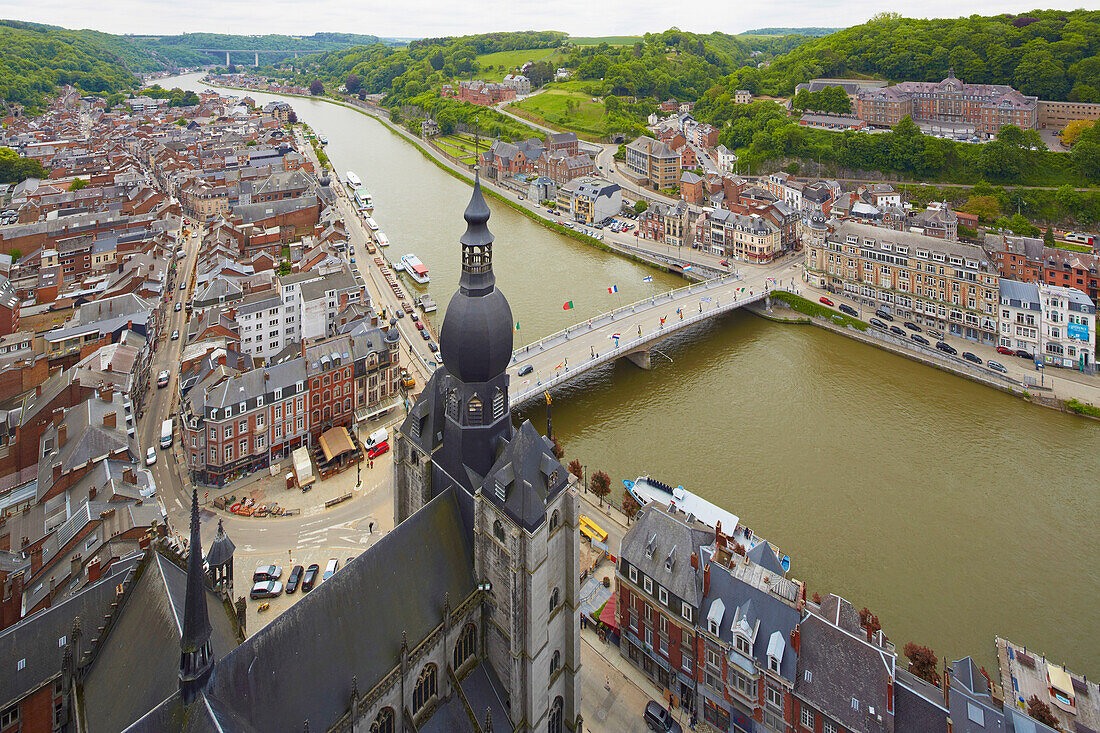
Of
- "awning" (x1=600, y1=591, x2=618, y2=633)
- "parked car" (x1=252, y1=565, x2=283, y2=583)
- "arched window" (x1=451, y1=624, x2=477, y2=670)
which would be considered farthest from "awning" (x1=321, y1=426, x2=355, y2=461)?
"arched window" (x1=451, y1=624, x2=477, y2=670)

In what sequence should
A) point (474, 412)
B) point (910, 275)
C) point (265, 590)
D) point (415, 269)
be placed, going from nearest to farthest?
point (474, 412) → point (265, 590) → point (910, 275) → point (415, 269)

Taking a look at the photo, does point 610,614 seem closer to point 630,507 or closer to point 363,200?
point 630,507

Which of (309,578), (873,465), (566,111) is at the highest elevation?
(566,111)

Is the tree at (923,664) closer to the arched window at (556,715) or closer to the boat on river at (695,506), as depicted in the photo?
the boat on river at (695,506)

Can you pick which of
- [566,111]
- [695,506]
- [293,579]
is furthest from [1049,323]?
[566,111]

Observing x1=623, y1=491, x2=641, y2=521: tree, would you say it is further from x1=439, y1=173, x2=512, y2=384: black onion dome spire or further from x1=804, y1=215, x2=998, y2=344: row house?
x1=804, y1=215, x2=998, y2=344: row house

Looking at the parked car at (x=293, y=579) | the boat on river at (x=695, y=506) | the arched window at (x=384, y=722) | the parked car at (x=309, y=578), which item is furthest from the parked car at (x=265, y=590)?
the boat on river at (x=695, y=506)

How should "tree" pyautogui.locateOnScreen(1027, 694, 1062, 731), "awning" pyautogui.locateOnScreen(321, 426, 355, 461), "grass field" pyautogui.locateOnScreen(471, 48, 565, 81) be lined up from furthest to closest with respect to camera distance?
"grass field" pyautogui.locateOnScreen(471, 48, 565, 81) < "awning" pyautogui.locateOnScreen(321, 426, 355, 461) < "tree" pyautogui.locateOnScreen(1027, 694, 1062, 731)

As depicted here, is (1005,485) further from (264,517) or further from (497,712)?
(264,517)
